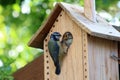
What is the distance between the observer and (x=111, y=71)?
3461 millimetres

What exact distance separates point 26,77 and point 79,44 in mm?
774

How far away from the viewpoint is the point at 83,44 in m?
3.32

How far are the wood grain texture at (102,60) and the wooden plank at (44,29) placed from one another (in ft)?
1.10

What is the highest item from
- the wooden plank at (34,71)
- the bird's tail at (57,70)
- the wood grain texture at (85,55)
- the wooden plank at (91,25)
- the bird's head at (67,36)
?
the wooden plank at (91,25)

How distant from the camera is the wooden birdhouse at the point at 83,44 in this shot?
3303mm

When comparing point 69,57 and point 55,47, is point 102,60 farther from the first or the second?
point 55,47

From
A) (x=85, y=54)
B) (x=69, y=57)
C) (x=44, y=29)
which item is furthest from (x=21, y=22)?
(x=85, y=54)

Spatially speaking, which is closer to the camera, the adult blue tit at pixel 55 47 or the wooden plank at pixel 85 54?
the wooden plank at pixel 85 54

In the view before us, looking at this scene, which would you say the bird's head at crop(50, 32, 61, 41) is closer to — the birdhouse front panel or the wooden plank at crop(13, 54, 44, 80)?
the birdhouse front panel

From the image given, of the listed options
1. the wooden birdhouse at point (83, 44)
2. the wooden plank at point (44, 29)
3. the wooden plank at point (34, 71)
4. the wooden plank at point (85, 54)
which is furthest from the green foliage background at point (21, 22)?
the wooden plank at point (85, 54)

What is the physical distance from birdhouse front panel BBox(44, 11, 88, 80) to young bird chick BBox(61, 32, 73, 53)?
21mm

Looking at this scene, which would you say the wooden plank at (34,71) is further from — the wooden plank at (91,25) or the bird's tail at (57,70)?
the wooden plank at (91,25)

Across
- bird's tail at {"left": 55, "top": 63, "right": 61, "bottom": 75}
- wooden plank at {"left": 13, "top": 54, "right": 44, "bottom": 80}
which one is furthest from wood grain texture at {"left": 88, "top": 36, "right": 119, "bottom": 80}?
wooden plank at {"left": 13, "top": 54, "right": 44, "bottom": 80}

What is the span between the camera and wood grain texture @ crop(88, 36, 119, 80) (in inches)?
131
